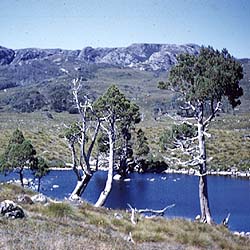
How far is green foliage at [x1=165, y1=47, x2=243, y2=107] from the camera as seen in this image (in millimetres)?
22406

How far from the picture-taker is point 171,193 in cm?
6397

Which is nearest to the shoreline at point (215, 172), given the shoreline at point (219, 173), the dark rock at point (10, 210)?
the shoreline at point (219, 173)

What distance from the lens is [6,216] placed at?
15180 mm

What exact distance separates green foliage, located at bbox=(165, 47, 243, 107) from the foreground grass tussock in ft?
21.1

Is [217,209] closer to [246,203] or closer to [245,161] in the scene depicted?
[246,203]

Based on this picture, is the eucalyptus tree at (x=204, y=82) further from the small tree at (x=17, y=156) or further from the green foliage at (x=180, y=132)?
the small tree at (x=17, y=156)

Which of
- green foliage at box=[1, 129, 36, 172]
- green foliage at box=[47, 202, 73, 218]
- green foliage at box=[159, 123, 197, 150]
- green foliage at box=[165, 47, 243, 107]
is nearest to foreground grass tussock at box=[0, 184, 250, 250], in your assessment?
green foliage at box=[47, 202, 73, 218]

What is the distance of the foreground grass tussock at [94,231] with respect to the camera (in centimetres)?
1270

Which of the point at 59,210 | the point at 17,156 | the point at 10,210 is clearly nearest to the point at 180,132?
the point at 17,156

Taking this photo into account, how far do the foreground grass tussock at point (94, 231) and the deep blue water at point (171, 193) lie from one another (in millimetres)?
25240

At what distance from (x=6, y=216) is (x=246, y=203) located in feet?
155

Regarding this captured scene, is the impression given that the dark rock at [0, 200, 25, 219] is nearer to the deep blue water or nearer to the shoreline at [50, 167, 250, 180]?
the deep blue water

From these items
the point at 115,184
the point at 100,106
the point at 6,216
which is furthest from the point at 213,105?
the point at 115,184

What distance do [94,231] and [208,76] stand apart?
10.3 meters
